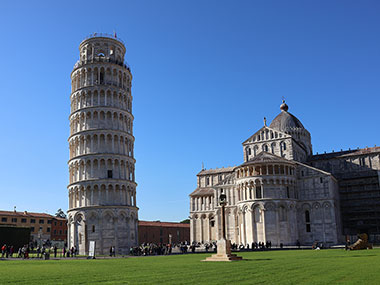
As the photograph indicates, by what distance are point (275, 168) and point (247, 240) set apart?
12.2m

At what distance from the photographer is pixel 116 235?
5228 cm

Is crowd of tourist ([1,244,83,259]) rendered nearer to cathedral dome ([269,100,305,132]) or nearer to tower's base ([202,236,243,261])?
tower's base ([202,236,243,261])

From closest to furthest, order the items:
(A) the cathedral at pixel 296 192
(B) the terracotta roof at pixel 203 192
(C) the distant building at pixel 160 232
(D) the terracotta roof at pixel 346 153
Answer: (A) the cathedral at pixel 296 192, (D) the terracotta roof at pixel 346 153, (B) the terracotta roof at pixel 203 192, (C) the distant building at pixel 160 232

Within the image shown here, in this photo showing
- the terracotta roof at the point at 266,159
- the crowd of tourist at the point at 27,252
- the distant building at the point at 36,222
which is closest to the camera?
the crowd of tourist at the point at 27,252

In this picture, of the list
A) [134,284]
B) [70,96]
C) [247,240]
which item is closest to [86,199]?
[70,96]

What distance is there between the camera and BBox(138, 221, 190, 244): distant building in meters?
92.6

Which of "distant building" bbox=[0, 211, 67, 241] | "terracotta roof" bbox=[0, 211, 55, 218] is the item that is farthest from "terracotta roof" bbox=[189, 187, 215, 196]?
"terracotta roof" bbox=[0, 211, 55, 218]

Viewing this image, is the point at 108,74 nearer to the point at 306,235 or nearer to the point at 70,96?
the point at 70,96

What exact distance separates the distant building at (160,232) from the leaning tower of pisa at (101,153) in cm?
3582

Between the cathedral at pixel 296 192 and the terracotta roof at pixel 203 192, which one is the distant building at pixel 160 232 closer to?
the terracotta roof at pixel 203 192

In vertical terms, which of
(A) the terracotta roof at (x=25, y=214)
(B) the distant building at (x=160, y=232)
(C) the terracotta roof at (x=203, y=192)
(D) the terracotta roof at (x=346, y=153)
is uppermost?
(D) the terracotta roof at (x=346, y=153)

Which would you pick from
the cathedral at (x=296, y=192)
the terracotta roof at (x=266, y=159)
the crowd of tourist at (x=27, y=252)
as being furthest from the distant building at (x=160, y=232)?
the crowd of tourist at (x=27, y=252)

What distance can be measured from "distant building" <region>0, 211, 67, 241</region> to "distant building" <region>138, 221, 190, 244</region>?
2055 cm

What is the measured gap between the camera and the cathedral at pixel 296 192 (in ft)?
201
